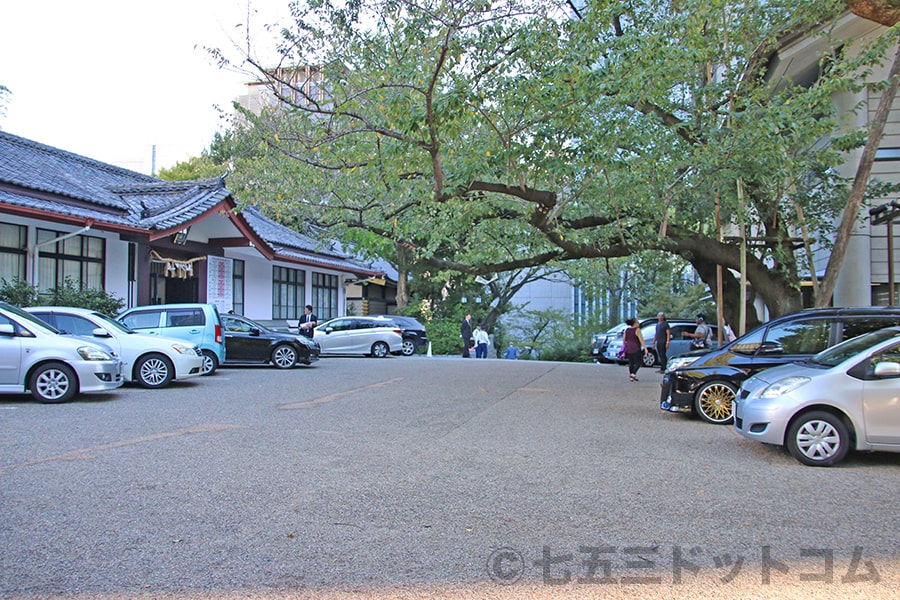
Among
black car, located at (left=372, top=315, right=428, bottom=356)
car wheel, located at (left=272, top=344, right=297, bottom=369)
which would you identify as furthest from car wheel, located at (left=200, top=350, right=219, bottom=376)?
black car, located at (left=372, top=315, right=428, bottom=356)

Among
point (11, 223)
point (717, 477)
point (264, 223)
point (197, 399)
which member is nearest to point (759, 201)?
point (717, 477)

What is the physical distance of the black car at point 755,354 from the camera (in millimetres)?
9641

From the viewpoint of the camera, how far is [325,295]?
32.8m

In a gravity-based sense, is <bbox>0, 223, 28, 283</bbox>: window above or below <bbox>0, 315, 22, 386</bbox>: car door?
above

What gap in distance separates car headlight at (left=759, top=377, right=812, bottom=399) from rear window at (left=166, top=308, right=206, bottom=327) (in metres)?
12.7

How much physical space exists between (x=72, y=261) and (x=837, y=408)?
17.7 meters

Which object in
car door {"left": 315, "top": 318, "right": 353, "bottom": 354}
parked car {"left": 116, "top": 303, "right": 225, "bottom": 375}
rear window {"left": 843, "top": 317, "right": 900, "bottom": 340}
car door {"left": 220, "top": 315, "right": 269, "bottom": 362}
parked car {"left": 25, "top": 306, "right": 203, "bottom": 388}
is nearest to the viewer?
rear window {"left": 843, "top": 317, "right": 900, "bottom": 340}

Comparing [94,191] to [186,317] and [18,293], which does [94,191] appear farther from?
[186,317]

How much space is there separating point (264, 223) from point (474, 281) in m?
11.1

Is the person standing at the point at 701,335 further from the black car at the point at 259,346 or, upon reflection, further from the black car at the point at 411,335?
the black car at the point at 411,335

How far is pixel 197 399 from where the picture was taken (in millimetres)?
12188

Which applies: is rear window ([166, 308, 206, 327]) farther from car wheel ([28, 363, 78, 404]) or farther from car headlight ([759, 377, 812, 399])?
car headlight ([759, 377, 812, 399])

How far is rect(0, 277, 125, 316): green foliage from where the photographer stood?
15.7 meters

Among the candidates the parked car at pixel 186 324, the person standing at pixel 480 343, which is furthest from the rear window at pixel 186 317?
the person standing at pixel 480 343
